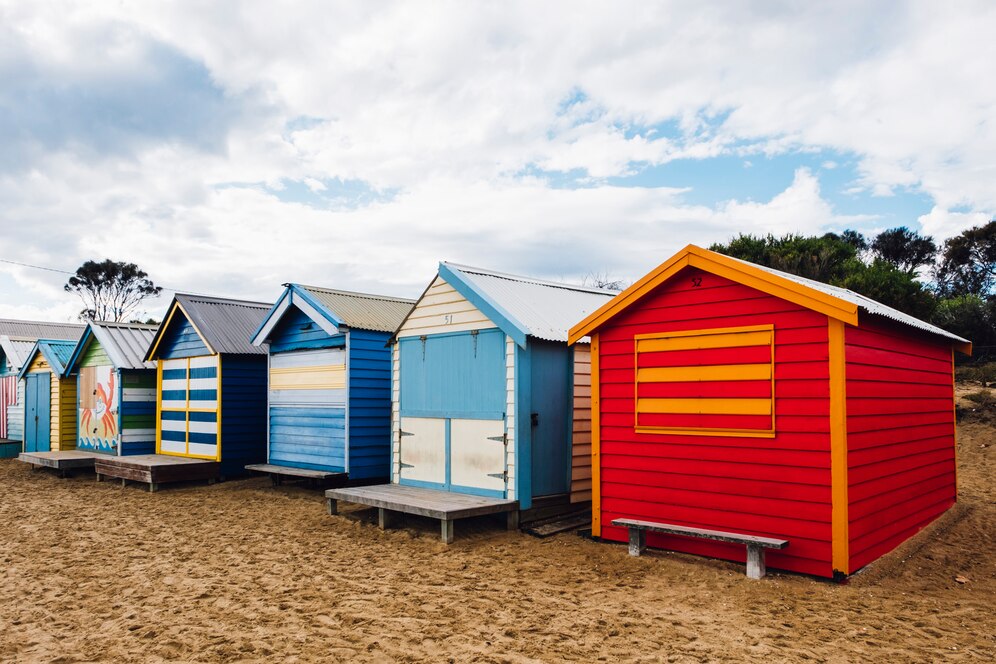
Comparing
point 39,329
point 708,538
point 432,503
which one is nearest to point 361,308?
point 432,503

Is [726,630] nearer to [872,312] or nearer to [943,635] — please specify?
[943,635]

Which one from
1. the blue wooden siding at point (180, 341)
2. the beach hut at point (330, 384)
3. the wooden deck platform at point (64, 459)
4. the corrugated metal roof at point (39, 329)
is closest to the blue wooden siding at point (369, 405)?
the beach hut at point (330, 384)

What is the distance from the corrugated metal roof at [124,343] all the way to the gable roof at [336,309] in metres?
4.65

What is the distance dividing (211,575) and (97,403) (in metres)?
12.4

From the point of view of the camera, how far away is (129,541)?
938 cm

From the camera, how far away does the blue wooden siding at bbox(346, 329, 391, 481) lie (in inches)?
485

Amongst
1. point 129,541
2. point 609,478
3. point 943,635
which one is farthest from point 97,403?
point 943,635

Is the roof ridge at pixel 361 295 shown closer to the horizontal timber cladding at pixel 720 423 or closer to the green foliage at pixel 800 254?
the horizontal timber cladding at pixel 720 423

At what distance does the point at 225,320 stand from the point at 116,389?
3.78 m

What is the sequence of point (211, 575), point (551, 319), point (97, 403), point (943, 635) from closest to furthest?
point (943, 635), point (211, 575), point (551, 319), point (97, 403)

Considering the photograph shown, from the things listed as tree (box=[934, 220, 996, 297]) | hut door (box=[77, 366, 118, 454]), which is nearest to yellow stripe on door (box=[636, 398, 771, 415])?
hut door (box=[77, 366, 118, 454])

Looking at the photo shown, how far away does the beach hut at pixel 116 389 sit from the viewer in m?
16.7

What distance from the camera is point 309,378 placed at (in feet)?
42.9

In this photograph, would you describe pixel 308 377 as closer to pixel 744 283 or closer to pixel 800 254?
pixel 744 283
